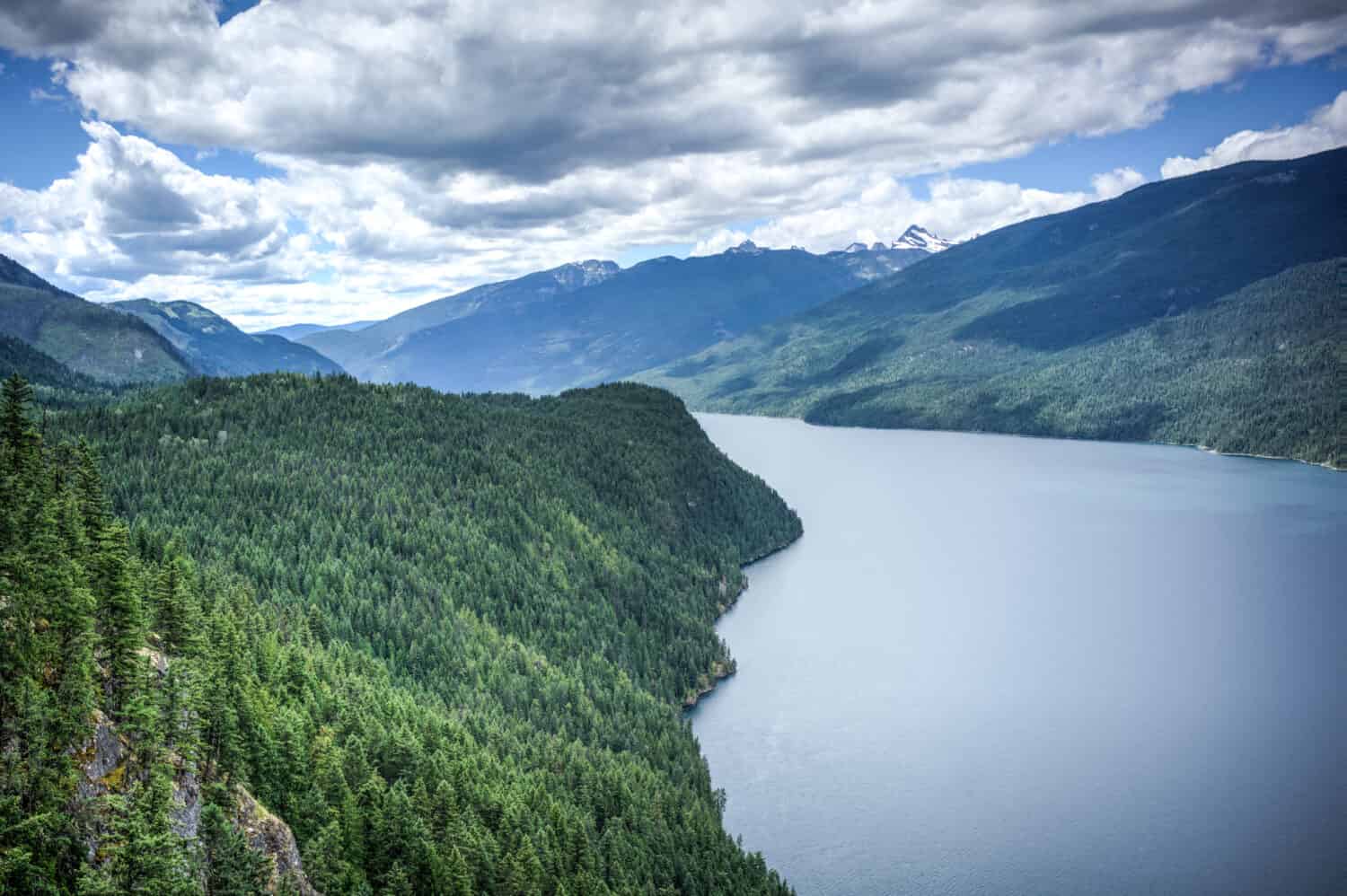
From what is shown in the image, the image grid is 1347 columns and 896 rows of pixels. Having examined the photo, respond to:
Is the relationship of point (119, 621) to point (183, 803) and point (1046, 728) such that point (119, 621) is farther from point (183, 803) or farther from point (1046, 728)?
point (1046, 728)

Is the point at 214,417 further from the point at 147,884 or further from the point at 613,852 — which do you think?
the point at 147,884

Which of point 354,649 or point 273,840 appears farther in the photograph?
point 354,649

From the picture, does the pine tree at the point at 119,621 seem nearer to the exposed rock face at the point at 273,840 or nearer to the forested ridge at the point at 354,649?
the forested ridge at the point at 354,649

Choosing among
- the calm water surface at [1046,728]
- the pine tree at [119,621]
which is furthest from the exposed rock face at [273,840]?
the calm water surface at [1046,728]

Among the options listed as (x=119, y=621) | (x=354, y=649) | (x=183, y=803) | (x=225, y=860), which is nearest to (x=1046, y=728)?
(x=354, y=649)

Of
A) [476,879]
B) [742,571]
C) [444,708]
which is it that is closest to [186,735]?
[476,879]

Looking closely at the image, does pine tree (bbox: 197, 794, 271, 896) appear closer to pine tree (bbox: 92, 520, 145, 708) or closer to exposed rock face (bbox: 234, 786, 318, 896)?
exposed rock face (bbox: 234, 786, 318, 896)

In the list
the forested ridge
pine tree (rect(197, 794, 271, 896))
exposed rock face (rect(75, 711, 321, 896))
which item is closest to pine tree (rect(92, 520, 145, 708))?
the forested ridge
